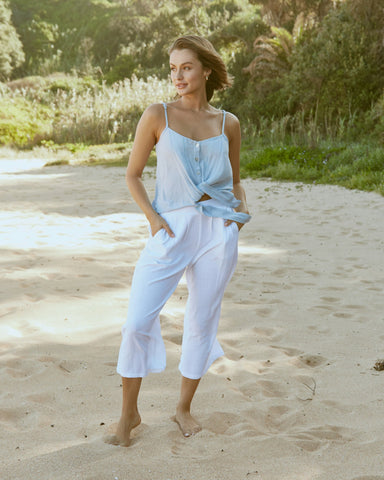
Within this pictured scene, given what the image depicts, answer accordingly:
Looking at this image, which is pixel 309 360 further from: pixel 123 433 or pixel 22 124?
pixel 22 124

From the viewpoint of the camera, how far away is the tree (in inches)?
1228

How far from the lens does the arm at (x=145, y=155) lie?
7.30 ft

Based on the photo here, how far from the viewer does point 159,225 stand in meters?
2.23

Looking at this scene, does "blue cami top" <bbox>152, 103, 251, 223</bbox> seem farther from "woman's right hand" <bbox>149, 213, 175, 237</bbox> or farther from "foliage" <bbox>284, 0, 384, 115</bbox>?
"foliage" <bbox>284, 0, 384, 115</bbox>

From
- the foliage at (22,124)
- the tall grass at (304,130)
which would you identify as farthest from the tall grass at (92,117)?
the tall grass at (304,130)

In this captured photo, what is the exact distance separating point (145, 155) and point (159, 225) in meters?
0.32

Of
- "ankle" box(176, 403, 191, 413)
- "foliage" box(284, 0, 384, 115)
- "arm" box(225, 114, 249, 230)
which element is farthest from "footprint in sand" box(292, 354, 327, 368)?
"foliage" box(284, 0, 384, 115)

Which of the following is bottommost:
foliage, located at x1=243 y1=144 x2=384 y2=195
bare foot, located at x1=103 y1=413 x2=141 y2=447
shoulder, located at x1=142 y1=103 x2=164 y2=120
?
bare foot, located at x1=103 y1=413 x2=141 y2=447

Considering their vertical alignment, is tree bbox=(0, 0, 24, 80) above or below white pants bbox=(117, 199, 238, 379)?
above

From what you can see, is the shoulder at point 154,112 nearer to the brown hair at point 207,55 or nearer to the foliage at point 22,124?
the brown hair at point 207,55

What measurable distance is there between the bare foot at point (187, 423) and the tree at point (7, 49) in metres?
32.2

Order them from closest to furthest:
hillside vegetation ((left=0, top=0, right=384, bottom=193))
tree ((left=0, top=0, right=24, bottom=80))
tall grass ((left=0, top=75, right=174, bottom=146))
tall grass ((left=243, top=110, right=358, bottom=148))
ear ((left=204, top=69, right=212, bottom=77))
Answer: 1. ear ((left=204, top=69, right=212, bottom=77))
2. hillside vegetation ((left=0, top=0, right=384, bottom=193))
3. tall grass ((left=243, top=110, right=358, bottom=148))
4. tall grass ((left=0, top=75, right=174, bottom=146))
5. tree ((left=0, top=0, right=24, bottom=80))

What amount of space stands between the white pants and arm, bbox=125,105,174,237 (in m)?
0.05

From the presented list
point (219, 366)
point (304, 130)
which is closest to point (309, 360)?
point (219, 366)
